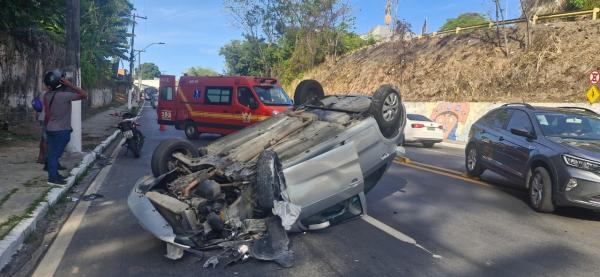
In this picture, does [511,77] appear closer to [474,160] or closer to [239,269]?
[474,160]

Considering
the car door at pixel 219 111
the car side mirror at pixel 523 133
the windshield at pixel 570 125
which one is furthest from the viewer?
the car door at pixel 219 111

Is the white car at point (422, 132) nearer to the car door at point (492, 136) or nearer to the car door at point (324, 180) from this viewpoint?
the car door at point (492, 136)

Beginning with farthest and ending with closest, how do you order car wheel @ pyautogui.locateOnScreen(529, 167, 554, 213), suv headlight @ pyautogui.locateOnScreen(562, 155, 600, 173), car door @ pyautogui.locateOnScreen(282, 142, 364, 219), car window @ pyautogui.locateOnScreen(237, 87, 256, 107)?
car window @ pyautogui.locateOnScreen(237, 87, 256, 107), car wheel @ pyautogui.locateOnScreen(529, 167, 554, 213), suv headlight @ pyautogui.locateOnScreen(562, 155, 600, 173), car door @ pyautogui.locateOnScreen(282, 142, 364, 219)

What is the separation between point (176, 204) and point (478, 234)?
3517mm

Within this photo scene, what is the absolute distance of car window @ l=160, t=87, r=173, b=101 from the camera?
19.0 meters

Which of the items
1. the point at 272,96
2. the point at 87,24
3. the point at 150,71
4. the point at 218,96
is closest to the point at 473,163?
the point at 272,96

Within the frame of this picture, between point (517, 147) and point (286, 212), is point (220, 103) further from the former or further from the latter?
point (286, 212)

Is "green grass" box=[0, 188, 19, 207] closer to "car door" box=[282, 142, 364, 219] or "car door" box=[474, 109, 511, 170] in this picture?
"car door" box=[282, 142, 364, 219]

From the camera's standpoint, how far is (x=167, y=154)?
21.9ft

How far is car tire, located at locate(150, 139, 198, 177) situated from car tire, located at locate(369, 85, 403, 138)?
243cm

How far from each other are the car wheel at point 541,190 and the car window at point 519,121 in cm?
88

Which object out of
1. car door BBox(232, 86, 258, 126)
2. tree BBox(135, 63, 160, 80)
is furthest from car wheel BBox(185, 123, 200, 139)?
tree BBox(135, 63, 160, 80)

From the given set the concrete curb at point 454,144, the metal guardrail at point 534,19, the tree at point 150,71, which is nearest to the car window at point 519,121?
the concrete curb at point 454,144

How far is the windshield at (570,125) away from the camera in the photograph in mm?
7695
